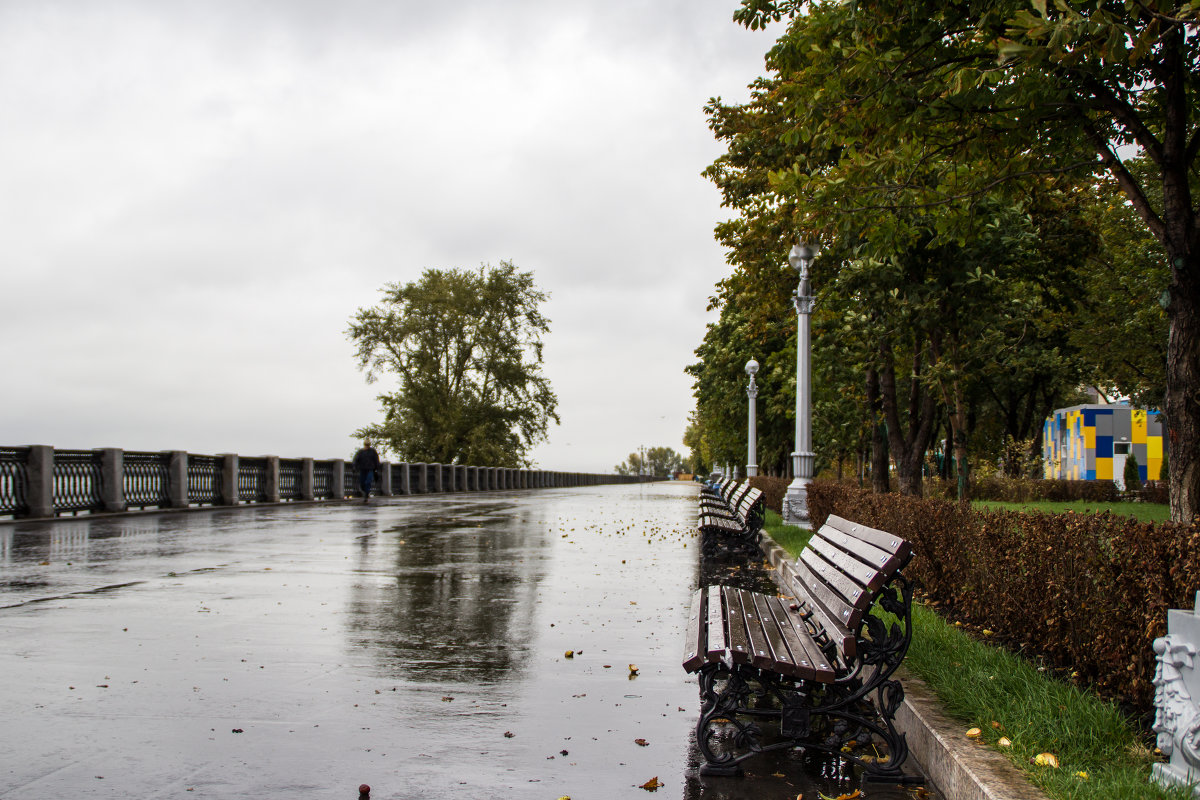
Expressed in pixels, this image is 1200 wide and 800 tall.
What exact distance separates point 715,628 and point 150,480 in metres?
23.4

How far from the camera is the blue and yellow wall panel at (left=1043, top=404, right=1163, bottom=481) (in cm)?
4522

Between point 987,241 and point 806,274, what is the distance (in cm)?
337

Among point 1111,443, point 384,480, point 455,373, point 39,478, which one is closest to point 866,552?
point 39,478

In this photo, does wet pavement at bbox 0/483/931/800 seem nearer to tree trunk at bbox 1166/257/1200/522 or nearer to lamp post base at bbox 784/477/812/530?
tree trunk at bbox 1166/257/1200/522

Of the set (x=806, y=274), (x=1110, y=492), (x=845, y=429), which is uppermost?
(x=806, y=274)

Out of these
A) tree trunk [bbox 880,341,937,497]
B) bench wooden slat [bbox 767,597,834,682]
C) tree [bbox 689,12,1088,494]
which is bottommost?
bench wooden slat [bbox 767,597,834,682]

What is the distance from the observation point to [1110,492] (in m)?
31.4

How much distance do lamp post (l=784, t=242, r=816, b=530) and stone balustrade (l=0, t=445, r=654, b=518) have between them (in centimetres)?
1536

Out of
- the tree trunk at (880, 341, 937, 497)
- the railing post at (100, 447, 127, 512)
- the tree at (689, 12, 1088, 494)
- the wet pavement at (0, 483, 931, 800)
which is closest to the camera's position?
the wet pavement at (0, 483, 931, 800)

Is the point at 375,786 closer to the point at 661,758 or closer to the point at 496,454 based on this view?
the point at 661,758

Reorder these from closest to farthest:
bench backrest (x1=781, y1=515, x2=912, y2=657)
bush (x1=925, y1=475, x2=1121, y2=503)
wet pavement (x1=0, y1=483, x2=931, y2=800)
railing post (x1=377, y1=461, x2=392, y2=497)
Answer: wet pavement (x1=0, y1=483, x2=931, y2=800) < bench backrest (x1=781, y1=515, x2=912, y2=657) < bush (x1=925, y1=475, x2=1121, y2=503) < railing post (x1=377, y1=461, x2=392, y2=497)

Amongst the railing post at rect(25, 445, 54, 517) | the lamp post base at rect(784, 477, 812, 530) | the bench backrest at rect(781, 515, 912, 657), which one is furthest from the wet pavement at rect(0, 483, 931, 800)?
the railing post at rect(25, 445, 54, 517)

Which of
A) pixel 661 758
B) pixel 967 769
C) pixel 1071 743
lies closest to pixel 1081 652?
pixel 1071 743

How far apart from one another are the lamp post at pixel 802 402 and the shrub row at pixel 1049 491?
11.6 meters
